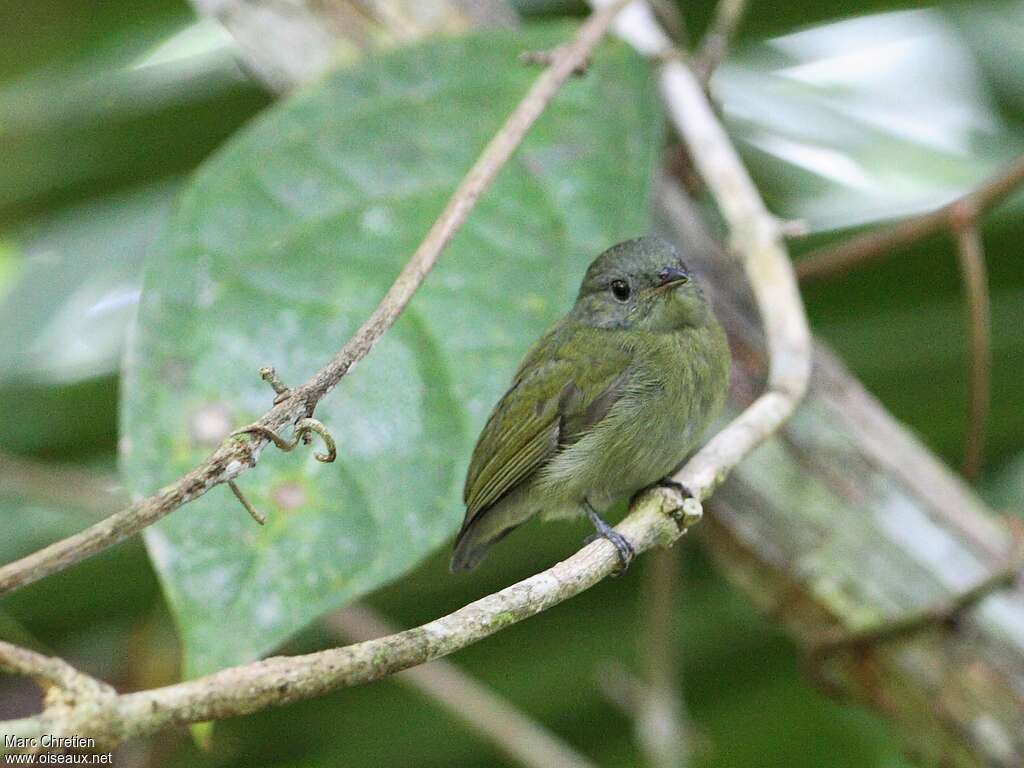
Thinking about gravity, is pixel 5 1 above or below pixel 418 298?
above

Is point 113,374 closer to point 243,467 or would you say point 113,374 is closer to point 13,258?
point 13,258

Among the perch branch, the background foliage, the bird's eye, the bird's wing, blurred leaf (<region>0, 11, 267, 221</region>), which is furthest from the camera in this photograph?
blurred leaf (<region>0, 11, 267, 221</region>)

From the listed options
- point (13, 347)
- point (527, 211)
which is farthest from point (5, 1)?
point (527, 211)

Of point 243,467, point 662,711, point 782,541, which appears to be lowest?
point 662,711

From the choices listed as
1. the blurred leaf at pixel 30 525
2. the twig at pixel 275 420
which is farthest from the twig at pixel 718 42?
the blurred leaf at pixel 30 525

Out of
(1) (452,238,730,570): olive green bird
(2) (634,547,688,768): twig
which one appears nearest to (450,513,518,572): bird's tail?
(1) (452,238,730,570): olive green bird

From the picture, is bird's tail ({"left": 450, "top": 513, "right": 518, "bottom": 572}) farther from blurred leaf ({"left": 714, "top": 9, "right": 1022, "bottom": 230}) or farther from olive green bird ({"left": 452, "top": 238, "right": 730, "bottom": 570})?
blurred leaf ({"left": 714, "top": 9, "right": 1022, "bottom": 230})
